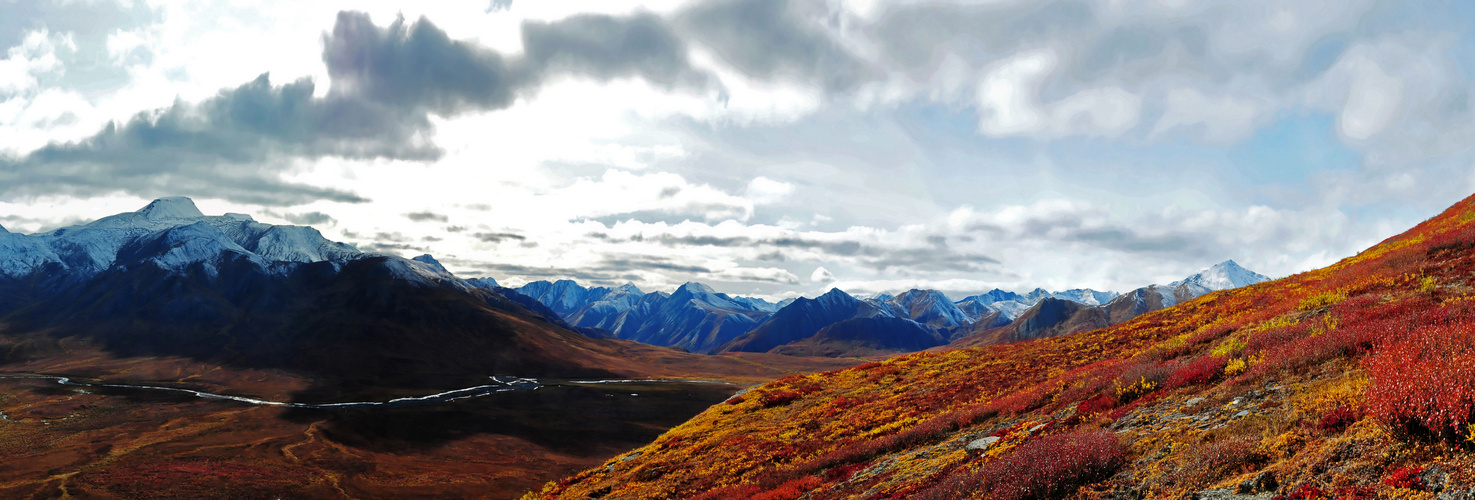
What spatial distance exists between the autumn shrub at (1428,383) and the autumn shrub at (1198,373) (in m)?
4.97

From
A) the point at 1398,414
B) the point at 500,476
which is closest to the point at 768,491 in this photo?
the point at 1398,414

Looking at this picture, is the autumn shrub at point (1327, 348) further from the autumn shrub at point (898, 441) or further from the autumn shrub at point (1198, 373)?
the autumn shrub at point (898, 441)

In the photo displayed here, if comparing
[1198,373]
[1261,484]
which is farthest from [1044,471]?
[1198,373]

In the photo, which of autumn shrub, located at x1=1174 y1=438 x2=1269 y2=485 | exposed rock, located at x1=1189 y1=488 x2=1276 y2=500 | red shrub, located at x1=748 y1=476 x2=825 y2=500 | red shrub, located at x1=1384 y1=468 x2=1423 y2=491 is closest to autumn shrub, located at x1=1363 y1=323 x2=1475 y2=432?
red shrub, located at x1=1384 y1=468 x2=1423 y2=491

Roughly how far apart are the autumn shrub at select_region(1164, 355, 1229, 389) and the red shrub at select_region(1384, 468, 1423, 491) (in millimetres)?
9539

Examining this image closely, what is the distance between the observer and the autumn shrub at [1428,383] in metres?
8.16

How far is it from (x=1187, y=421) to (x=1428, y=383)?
506cm

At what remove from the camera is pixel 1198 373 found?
16938 mm

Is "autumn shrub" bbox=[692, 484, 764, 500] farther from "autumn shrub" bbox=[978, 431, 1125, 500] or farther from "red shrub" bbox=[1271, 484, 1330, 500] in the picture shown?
"red shrub" bbox=[1271, 484, 1330, 500]

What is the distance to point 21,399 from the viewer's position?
143625 mm

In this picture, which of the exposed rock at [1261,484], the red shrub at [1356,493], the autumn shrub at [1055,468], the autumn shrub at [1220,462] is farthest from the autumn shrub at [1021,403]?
the red shrub at [1356,493]

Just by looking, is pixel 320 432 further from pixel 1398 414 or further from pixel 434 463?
pixel 1398 414

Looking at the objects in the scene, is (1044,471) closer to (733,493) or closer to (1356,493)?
(1356,493)

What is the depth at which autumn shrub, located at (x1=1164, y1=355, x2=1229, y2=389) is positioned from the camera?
16.6m
